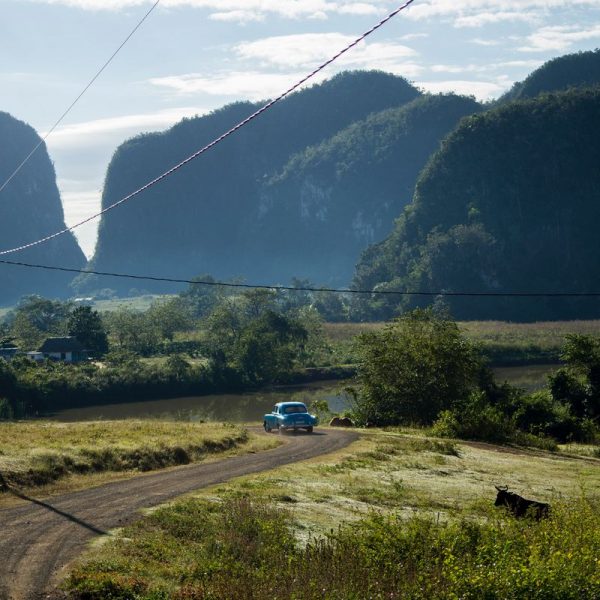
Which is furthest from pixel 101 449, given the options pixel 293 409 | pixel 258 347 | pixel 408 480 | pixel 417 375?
pixel 258 347

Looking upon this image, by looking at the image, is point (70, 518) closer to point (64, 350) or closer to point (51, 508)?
point (51, 508)

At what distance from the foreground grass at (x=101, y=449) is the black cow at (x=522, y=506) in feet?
A: 37.2

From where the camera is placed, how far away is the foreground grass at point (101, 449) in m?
24.9

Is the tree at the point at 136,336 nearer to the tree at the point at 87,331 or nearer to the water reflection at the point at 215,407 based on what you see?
the tree at the point at 87,331

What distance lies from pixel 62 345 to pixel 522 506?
10120cm

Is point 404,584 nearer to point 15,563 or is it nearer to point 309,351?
point 15,563

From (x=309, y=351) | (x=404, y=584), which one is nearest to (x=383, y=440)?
(x=404, y=584)

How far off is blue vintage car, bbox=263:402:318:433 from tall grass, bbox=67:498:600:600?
2364cm

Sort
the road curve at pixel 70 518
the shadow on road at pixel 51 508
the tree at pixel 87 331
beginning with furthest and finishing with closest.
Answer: the tree at pixel 87 331, the shadow on road at pixel 51 508, the road curve at pixel 70 518

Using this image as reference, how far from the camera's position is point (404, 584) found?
1523 cm

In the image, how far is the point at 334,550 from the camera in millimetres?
17219

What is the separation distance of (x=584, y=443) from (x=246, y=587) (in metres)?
39.3

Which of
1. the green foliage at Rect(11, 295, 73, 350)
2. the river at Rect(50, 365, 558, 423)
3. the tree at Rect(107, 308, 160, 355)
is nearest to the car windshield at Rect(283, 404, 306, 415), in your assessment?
the river at Rect(50, 365, 558, 423)

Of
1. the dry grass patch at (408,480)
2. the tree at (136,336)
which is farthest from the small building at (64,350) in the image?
the dry grass patch at (408,480)
